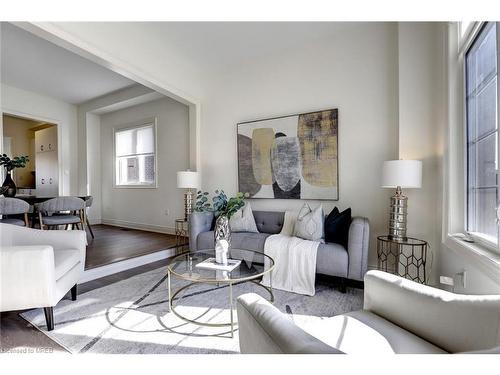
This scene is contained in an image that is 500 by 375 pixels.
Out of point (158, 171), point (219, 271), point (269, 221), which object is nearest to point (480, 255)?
point (219, 271)

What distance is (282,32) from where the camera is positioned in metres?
3.04

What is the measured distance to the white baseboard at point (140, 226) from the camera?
4723mm

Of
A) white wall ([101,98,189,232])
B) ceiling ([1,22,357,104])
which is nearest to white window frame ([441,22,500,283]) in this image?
ceiling ([1,22,357,104])

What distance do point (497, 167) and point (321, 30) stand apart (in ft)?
8.11

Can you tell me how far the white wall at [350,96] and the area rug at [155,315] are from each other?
Answer: 115 centimetres

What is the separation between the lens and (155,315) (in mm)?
1945

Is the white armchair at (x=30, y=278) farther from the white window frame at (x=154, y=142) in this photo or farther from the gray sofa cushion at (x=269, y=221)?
the white window frame at (x=154, y=142)

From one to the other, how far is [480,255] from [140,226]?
522cm

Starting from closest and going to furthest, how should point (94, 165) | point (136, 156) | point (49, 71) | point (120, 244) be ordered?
point (120, 244) < point (49, 71) < point (136, 156) < point (94, 165)

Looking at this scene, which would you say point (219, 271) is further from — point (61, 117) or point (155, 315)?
point (61, 117)

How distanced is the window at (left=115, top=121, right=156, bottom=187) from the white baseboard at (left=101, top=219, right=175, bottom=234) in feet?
2.70

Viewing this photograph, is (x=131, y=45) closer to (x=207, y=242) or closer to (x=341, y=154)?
(x=207, y=242)

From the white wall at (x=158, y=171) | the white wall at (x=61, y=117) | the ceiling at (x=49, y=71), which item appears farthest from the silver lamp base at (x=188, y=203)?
the white wall at (x=61, y=117)

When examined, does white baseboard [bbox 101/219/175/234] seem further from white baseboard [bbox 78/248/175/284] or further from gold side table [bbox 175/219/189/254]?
white baseboard [bbox 78/248/175/284]
